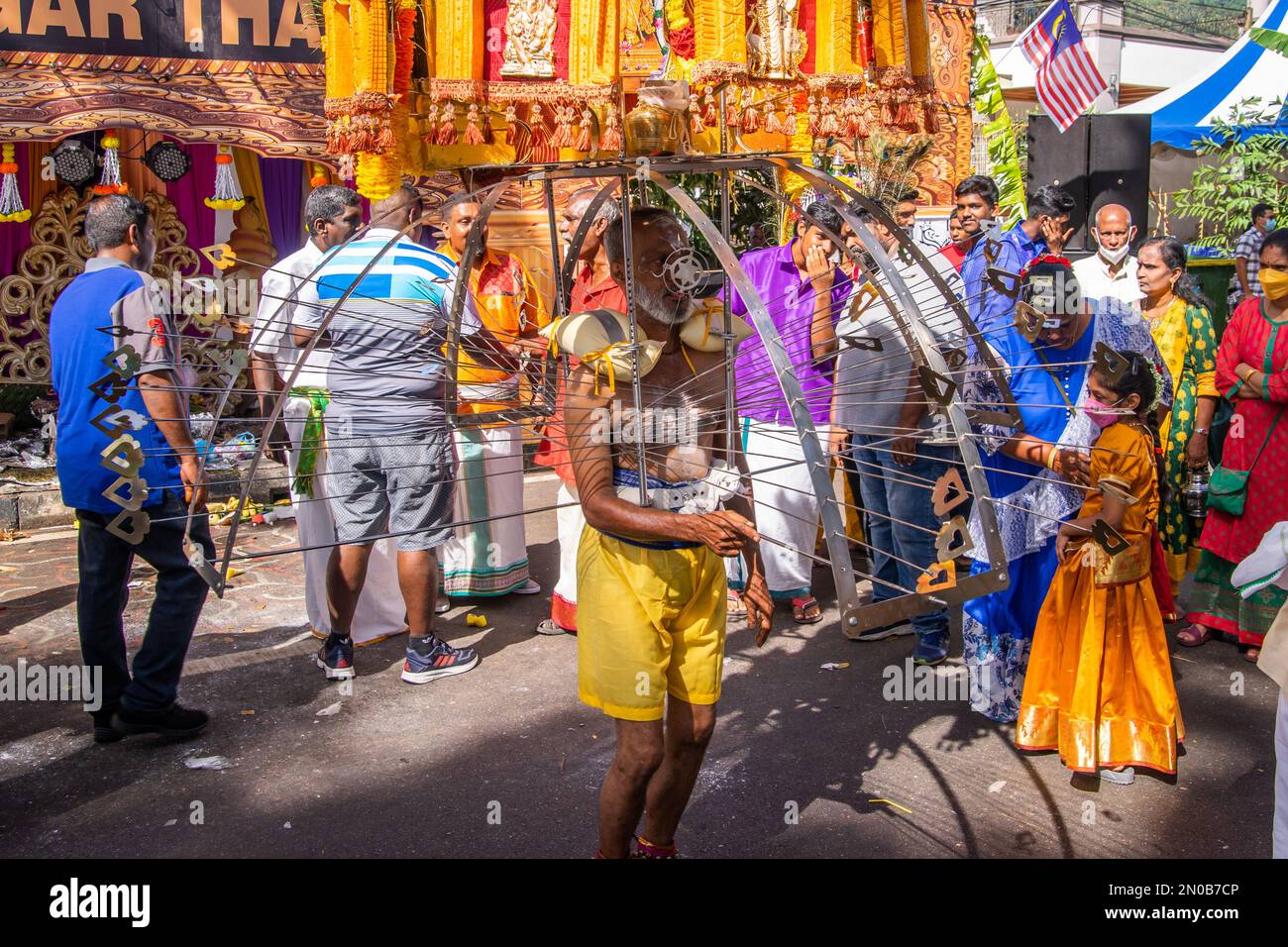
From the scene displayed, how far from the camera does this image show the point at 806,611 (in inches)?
218

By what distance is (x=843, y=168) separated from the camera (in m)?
8.53

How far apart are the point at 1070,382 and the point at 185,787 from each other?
11.7 ft

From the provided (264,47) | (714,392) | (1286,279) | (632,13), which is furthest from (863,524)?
(264,47)

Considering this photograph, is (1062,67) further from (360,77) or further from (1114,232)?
(360,77)

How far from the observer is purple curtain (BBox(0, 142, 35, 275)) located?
9062 millimetres

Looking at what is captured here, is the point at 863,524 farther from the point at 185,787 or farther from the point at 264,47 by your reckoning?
the point at 264,47

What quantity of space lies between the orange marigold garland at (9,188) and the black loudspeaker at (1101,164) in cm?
813

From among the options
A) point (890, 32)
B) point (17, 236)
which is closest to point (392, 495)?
point (890, 32)

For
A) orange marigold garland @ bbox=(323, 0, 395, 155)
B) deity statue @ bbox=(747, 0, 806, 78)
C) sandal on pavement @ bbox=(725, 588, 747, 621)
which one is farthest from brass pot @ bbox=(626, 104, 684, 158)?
deity statue @ bbox=(747, 0, 806, 78)

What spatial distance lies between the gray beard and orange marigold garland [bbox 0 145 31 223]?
764 cm

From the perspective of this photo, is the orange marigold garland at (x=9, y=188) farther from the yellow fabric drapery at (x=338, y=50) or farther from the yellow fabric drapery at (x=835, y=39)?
the yellow fabric drapery at (x=835, y=39)

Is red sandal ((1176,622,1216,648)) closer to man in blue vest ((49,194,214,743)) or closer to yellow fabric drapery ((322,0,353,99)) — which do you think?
man in blue vest ((49,194,214,743))

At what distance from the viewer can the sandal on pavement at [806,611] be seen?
18.2ft

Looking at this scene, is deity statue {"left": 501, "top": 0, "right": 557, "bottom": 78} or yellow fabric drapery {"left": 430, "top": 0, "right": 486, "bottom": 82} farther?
deity statue {"left": 501, "top": 0, "right": 557, "bottom": 78}
